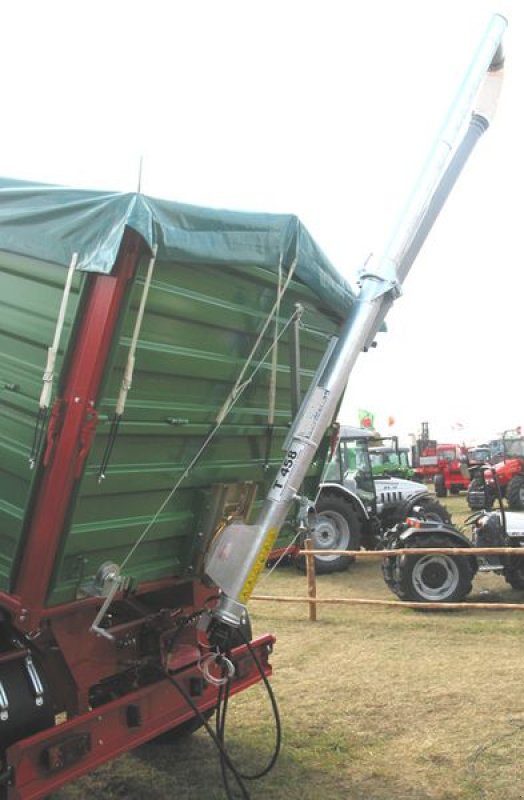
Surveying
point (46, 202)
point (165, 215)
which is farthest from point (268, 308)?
point (46, 202)

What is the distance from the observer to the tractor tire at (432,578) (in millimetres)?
7875

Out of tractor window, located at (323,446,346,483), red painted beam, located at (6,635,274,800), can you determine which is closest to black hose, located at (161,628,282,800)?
red painted beam, located at (6,635,274,800)

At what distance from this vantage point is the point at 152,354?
307cm

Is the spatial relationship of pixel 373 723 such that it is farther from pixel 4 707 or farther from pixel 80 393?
pixel 80 393

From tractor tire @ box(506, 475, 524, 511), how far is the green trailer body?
18133 mm

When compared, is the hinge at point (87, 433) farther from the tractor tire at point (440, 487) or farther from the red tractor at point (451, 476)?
the tractor tire at point (440, 487)

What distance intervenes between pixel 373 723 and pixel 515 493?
1724 cm

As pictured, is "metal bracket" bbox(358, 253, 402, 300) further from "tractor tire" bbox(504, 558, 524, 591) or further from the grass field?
"tractor tire" bbox(504, 558, 524, 591)

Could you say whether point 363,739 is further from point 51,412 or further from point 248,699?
point 51,412

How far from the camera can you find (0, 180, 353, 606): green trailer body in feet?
9.04

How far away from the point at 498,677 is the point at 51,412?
4.31m

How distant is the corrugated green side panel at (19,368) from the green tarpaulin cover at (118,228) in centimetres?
11

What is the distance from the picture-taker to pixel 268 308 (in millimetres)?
3611

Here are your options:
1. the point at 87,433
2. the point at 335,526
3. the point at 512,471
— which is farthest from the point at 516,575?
the point at 512,471
